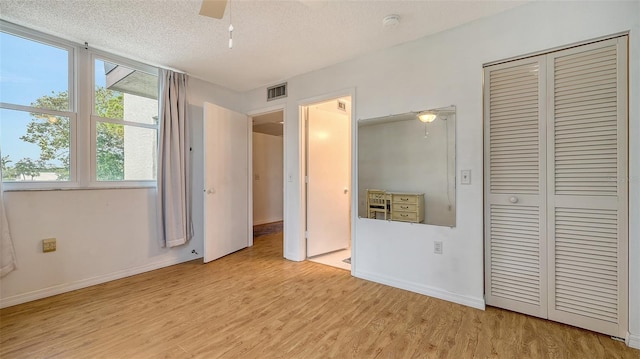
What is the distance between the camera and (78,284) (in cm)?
274

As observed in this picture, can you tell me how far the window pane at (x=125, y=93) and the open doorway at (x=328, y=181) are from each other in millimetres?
1864

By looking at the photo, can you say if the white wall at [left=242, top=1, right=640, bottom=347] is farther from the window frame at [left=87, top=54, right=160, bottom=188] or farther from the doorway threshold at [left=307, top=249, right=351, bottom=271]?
the window frame at [left=87, top=54, right=160, bottom=188]

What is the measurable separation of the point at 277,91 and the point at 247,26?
1410mm

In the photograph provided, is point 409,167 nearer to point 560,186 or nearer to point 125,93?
point 560,186

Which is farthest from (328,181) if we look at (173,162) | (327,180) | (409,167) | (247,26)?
(247,26)

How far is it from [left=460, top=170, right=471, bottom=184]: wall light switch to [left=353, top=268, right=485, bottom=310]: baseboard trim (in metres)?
0.98

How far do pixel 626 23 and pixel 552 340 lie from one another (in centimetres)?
215

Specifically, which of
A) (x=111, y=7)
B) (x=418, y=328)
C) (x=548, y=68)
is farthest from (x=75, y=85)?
(x=548, y=68)

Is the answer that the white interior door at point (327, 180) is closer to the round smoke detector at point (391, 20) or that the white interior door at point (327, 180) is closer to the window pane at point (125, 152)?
the round smoke detector at point (391, 20)

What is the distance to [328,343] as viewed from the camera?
5.98ft

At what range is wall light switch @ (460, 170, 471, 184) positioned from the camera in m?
2.34

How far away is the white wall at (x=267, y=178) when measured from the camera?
6668 mm

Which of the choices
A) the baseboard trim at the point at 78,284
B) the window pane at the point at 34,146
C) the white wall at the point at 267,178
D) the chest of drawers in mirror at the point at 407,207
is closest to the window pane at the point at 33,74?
the window pane at the point at 34,146

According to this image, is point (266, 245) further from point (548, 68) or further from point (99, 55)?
point (548, 68)
